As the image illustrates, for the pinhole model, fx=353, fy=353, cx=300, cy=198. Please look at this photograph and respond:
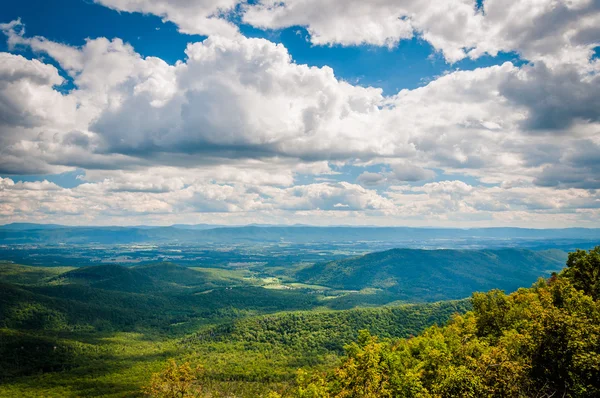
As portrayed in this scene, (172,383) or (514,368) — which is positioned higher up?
(514,368)

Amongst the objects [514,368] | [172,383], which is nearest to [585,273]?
[514,368]

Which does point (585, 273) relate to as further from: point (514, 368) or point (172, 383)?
point (172, 383)

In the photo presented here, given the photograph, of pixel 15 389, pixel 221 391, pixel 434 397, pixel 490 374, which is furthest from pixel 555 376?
pixel 15 389

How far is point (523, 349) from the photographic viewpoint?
4141 cm

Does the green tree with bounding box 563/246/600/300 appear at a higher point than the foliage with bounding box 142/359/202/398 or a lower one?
higher

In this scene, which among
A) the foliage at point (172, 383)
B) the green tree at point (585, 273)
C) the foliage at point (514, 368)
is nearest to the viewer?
the foliage at point (514, 368)

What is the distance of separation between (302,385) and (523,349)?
1160 inches

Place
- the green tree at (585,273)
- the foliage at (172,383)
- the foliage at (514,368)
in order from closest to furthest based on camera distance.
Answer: the foliage at (514,368) → the foliage at (172,383) → the green tree at (585,273)

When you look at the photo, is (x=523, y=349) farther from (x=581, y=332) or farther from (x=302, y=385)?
(x=302, y=385)

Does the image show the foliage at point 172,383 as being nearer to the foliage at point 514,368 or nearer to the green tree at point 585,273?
the foliage at point 514,368

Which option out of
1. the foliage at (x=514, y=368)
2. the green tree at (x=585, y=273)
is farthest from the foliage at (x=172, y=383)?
the green tree at (x=585, y=273)

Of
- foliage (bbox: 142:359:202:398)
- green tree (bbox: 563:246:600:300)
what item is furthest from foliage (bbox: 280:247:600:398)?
green tree (bbox: 563:246:600:300)

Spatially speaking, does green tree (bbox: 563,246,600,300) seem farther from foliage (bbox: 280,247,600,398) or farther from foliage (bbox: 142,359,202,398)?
foliage (bbox: 142,359,202,398)

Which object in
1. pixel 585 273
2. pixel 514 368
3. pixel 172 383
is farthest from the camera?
pixel 585 273
